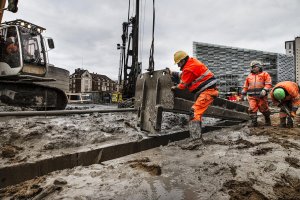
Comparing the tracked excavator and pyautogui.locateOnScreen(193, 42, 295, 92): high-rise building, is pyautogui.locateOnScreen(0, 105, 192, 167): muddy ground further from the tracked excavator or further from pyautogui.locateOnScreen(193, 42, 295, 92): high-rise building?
pyautogui.locateOnScreen(193, 42, 295, 92): high-rise building

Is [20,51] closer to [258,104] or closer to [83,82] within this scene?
[258,104]

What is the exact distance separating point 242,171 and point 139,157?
147 cm

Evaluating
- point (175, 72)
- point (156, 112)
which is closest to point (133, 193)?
point (156, 112)

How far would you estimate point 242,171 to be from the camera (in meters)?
2.83

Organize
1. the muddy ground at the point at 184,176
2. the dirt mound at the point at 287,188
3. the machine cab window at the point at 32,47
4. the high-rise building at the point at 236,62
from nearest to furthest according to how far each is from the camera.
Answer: the dirt mound at the point at 287,188, the muddy ground at the point at 184,176, the machine cab window at the point at 32,47, the high-rise building at the point at 236,62

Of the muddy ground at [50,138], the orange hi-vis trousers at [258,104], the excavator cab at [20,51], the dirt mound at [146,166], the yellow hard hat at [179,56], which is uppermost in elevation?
the excavator cab at [20,51]

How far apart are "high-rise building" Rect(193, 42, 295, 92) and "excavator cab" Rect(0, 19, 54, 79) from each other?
1695 cm

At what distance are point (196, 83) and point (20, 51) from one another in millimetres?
5782

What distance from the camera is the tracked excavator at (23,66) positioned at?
25.4ft

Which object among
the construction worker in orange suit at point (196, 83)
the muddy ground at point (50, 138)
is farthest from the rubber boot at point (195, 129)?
the muddy ground at point (50, 138)

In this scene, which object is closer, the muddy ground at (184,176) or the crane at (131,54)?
the muddy ground at (184,176)

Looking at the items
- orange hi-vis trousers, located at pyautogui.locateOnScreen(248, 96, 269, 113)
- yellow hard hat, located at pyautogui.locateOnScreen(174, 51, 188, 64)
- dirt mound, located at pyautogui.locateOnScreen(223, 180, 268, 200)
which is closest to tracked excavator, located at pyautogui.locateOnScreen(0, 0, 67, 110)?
yellow hard hat, located at pyautogui.locateOnScreen(174, 51, 188, 64)

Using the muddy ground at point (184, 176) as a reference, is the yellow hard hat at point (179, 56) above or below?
above

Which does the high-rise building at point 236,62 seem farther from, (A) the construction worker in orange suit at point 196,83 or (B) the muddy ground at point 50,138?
(B) the muddy ground at point 50,138
